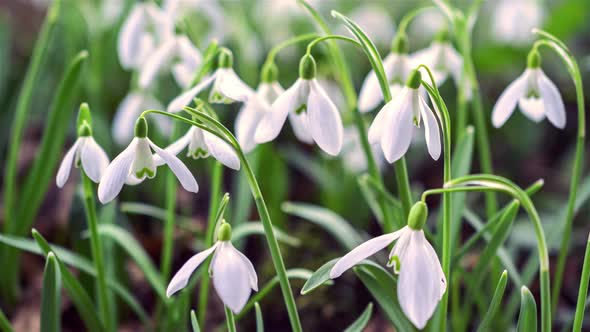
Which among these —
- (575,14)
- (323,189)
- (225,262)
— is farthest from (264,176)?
(575,14)

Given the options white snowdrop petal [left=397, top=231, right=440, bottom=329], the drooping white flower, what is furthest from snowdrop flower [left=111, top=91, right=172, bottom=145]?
white snowdrop petal [left=397, top=231, right=440, bottom=329]

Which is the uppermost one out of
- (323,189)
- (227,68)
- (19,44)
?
(19,44)

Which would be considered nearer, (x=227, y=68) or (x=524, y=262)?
(x=227, y=68)

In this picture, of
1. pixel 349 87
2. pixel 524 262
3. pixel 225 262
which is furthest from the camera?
pixel 524 262

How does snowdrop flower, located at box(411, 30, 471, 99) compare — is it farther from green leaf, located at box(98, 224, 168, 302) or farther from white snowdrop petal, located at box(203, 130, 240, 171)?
green leaf, located at box(98, 224, 168, 302)

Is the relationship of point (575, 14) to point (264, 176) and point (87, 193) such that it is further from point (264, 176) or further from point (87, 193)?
point (87, 193)

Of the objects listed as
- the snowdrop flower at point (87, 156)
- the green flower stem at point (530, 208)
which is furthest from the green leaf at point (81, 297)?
the green flower stem at point (530, 208)
